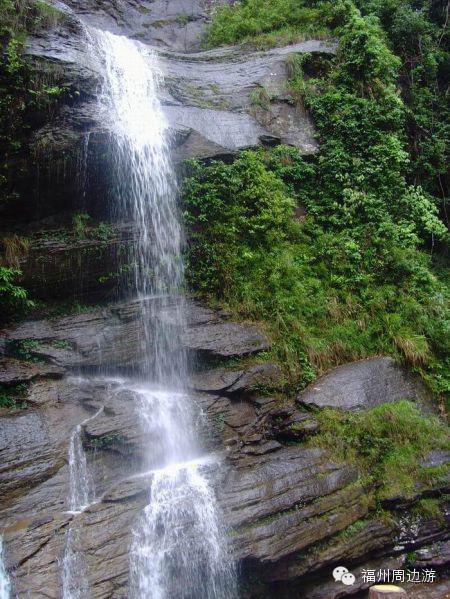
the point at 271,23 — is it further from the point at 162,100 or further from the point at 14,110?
the point at 14,110

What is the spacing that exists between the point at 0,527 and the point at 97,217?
547 cm

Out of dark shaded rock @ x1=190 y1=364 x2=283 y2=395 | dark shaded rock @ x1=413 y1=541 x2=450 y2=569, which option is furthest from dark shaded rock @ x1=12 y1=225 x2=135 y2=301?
dark shaded rock @ x1=413 y1=541 x2=450 y2=569

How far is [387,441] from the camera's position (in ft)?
25.1

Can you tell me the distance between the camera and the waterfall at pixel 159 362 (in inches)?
242

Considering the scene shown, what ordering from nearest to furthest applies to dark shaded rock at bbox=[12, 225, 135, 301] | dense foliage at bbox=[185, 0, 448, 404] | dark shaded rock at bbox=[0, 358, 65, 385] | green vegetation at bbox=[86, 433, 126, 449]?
green vegetation at bbox=[86, 433, 126, 449] → dark shaded rock at bbox=[0, 358, 65, 385] → dark shaded rock at bbox=[12, 225, 135, 301] → dense foliage at bbox=[185, 0, 448, 404]

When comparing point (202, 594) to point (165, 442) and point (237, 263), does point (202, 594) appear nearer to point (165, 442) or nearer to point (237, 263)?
point (165, 442)

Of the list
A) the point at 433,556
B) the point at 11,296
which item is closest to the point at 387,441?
the point at 433,556

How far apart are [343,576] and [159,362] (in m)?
4.22

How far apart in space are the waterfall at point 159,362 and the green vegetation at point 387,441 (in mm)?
2026

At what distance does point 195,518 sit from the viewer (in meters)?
6.38

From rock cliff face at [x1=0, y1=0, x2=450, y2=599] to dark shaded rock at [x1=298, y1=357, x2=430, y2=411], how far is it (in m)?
0.02

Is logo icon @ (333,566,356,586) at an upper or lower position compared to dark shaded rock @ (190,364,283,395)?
lower

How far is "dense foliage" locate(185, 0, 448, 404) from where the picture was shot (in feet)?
30.7

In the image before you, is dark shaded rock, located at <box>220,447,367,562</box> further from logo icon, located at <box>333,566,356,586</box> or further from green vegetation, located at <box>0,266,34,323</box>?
green vegetation, located at <box>0,266,34,323</box>
